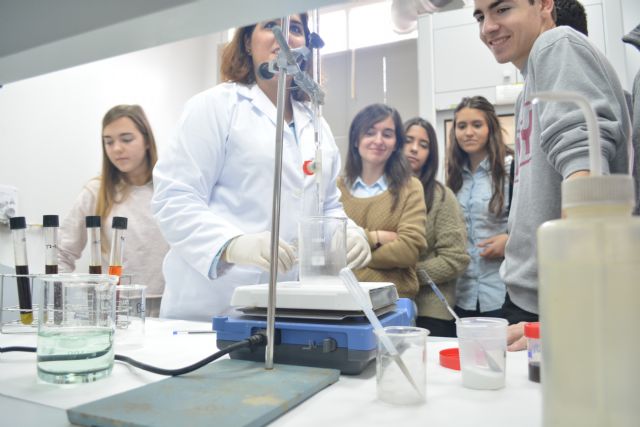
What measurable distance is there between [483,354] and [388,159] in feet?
4.96

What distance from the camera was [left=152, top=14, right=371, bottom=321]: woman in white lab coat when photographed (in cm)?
114

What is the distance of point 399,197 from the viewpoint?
194 cm

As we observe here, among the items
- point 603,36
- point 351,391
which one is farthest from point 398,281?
point 603,36

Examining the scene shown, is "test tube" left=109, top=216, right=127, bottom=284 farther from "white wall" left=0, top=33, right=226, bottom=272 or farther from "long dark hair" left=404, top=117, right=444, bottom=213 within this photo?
"long dark hair" left=404, top=117, right=444, bottom=213

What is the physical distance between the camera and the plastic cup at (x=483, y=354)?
60 centimetres

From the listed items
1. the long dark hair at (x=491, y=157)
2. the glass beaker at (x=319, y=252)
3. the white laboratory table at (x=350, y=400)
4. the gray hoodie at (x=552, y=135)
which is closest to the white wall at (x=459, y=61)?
the long dark hair at (x=491, y=157)

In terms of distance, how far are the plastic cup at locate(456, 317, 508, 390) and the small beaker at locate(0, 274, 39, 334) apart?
82cm

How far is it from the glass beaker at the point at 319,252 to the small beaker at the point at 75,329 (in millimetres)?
311

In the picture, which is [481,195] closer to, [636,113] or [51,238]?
[636,113]

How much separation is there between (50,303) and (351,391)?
45 cm

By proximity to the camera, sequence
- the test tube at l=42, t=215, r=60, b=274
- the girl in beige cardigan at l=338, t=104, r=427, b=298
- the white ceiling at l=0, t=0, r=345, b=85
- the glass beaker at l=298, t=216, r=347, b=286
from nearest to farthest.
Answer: the white ceiling at l=0, t=0, r=345, b=85 → the glass beaker at l=298, t=216, r=347, b=286 → the test tube at l=42, t=215, r=60, b=274 → the girl in beige cardigan at l=338, t=104, r=427, b=298

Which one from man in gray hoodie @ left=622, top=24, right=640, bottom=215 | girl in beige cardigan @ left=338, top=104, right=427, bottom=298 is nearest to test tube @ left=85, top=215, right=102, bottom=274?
girl in beige cardigan @ left=338, top=104, right=427, bottom=298

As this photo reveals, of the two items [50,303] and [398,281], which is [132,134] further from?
[50,303]

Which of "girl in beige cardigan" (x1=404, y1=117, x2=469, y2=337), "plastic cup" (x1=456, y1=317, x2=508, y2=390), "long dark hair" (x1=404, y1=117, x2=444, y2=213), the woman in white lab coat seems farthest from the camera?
"long dark hair" (x1=404, y1=117, x2=444, y2=213)
